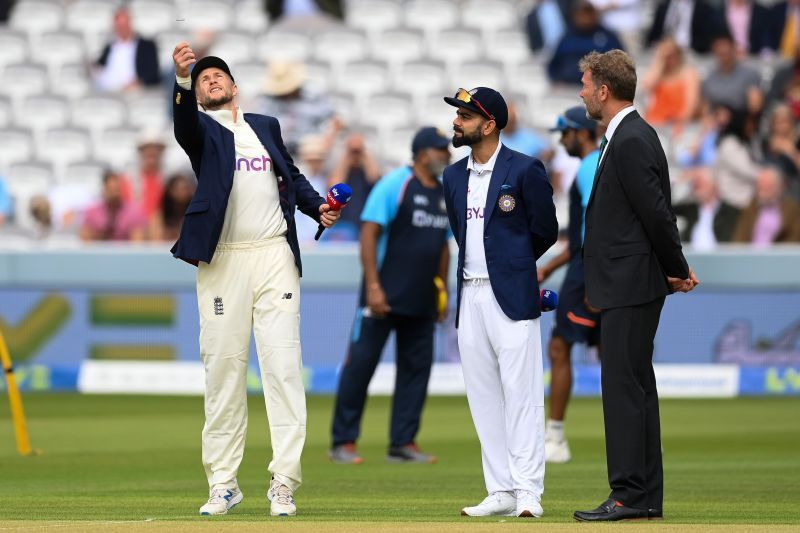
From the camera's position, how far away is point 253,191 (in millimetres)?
8719

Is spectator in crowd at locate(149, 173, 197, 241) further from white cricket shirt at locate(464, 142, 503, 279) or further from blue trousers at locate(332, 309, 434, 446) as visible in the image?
white cricket shirt at locate(464, 142, 503, 279)

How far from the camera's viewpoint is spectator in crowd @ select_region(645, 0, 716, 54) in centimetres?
2184

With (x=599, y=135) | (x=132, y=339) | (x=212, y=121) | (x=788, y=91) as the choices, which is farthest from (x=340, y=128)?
(x=212, y=121)

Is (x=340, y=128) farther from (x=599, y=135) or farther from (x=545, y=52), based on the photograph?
(x=599, y=135)

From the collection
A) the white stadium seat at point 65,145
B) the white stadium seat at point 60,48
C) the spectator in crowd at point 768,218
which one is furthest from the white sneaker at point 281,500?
the white stadium seat at point 60,48

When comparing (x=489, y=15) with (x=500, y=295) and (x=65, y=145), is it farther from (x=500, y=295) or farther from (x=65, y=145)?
(x=500, y=295)

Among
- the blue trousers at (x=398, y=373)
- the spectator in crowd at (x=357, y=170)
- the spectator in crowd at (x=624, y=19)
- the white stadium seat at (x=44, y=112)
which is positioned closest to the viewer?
the blue trousers at (x=398, y=373)

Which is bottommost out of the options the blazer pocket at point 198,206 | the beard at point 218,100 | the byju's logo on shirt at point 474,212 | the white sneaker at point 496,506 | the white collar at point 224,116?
the white sneaker at point 496,506

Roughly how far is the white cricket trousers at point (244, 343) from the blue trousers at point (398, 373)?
3.70 m

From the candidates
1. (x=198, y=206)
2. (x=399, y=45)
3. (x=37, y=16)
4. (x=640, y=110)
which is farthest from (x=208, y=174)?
(x=37, y=16)

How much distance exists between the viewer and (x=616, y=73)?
813cm

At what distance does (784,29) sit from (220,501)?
15.6 meters

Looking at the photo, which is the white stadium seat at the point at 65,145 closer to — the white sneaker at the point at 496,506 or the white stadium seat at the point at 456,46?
the white stadium seat at the point at 456,46

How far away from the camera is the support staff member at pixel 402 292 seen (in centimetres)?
1226
